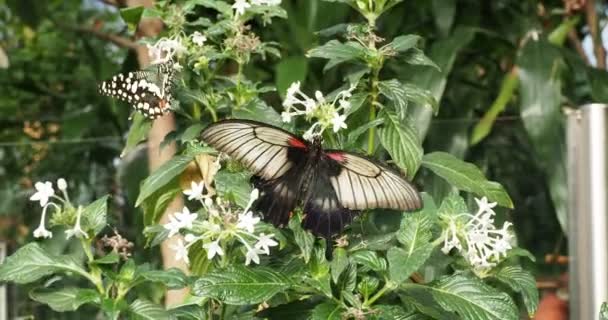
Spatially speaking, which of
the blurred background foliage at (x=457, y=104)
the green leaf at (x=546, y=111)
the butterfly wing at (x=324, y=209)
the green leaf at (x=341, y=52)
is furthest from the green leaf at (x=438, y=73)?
the butterfly wing at (x=324, y=209)

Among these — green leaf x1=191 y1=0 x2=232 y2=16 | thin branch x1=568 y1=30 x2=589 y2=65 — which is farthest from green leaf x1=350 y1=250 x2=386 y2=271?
thin branch x1=568 y1=30 x2=589 y2=65

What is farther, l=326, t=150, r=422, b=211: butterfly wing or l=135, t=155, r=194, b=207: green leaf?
l=135, t=155, r=194, b=207: green leaf

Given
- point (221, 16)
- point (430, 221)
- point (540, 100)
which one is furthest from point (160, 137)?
point (540, 100)

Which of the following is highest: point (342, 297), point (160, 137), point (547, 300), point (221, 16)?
point (221, 16)

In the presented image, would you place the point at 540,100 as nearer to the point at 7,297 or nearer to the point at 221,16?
the point at 221,16

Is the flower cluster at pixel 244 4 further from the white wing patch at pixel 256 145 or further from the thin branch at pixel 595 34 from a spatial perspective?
the thin branch at pixel 595 34

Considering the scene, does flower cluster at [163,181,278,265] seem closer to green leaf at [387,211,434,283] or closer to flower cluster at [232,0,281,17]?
green leaf at [387,211,434,283]
